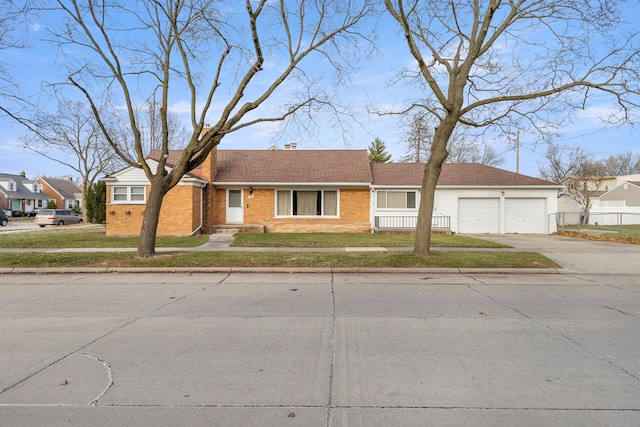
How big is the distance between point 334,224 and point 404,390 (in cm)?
2010

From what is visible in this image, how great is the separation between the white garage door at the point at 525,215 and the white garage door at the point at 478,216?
2.11 ft

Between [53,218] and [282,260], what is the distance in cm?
3319

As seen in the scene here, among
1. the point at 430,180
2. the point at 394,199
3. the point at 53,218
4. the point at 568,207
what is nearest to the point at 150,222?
the point at 430,180

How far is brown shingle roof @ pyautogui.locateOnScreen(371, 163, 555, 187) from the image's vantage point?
2462 centimetres

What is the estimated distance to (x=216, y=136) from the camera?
1363cm

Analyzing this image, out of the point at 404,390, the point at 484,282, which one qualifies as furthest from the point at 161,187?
the point at 404,390

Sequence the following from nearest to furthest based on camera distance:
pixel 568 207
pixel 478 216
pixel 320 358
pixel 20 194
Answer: pixel 320 358 < pixel 478 216 < pixel 568 207 < pixel 20 194

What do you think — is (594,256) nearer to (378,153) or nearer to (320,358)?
(320,358)

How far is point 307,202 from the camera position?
81.5 ft

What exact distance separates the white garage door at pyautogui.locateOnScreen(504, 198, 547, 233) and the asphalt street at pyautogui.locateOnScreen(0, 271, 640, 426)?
54.8 ft

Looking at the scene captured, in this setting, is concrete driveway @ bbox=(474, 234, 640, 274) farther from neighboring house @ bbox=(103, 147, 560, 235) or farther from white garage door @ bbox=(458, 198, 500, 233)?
neighboring house @ bbox=(103, 147, 560, 235)

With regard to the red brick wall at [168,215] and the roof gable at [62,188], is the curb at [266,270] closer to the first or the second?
the red brick wall at [168,215]

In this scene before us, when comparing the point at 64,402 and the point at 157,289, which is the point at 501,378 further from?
the point at 157,289

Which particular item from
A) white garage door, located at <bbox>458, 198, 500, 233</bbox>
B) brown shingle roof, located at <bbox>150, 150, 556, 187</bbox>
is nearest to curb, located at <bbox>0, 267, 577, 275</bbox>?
brown shingle roof, located at <bbox>150, 150, 556, 187</bbox>
